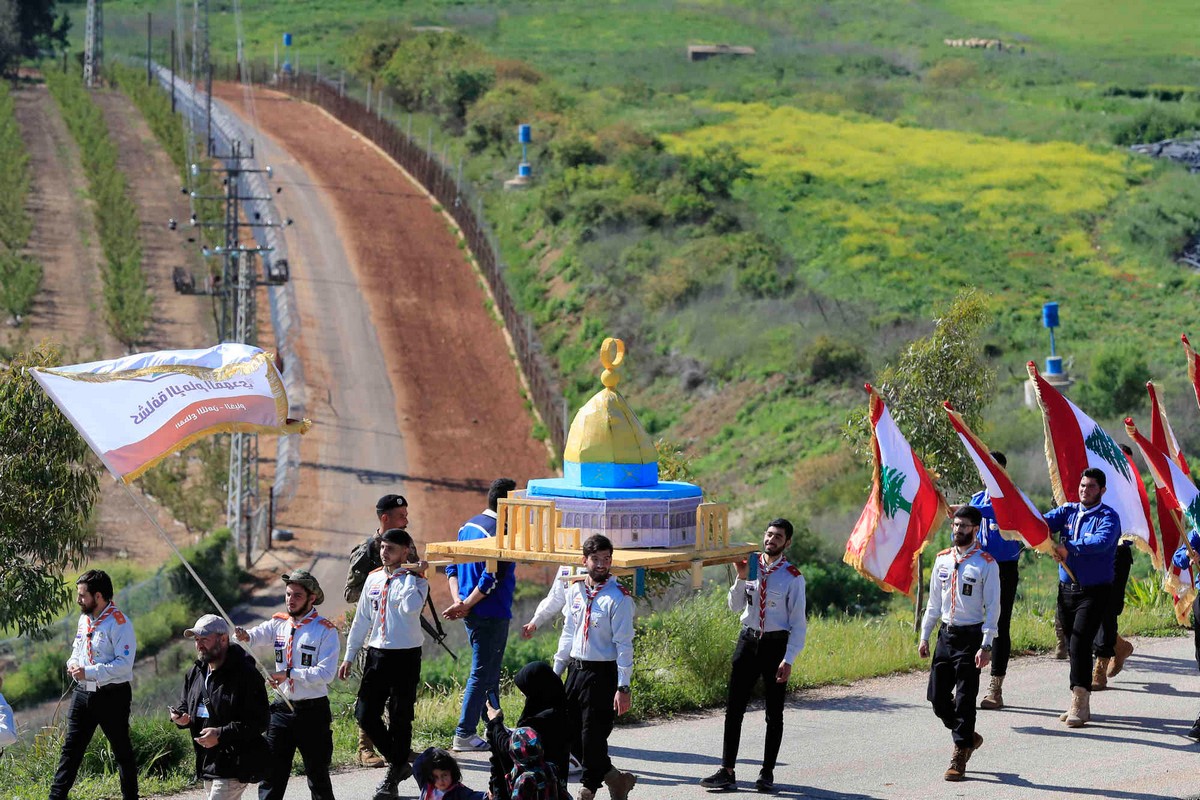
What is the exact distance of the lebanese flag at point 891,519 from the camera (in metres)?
13.3

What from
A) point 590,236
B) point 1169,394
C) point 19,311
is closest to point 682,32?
point 590,236

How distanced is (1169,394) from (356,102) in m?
45.9

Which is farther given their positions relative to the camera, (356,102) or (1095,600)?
(356,102)

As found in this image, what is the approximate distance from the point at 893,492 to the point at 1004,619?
151 centimetres

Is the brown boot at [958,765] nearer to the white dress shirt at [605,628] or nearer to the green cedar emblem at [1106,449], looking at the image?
the white dress shirt at [605,628]

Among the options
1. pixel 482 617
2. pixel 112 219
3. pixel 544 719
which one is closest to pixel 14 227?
pixel 112 219

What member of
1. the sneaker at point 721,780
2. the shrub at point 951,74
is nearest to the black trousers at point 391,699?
the sneaker at point 721,780

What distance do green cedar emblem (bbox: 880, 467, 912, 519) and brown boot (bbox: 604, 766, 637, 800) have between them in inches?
153

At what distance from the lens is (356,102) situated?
7438 cm

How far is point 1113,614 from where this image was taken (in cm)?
1431

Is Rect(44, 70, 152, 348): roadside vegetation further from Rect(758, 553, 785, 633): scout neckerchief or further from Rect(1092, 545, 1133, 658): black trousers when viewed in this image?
Rect(758, 553, 785, 633): scout neckerchief

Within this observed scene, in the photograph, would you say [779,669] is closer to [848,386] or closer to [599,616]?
[599,616]

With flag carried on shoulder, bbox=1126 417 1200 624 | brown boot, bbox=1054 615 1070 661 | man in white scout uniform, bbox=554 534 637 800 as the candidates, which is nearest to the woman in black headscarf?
man in white scout uniform, bbox=554 534 637 800

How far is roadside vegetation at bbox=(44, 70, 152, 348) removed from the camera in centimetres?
4694
